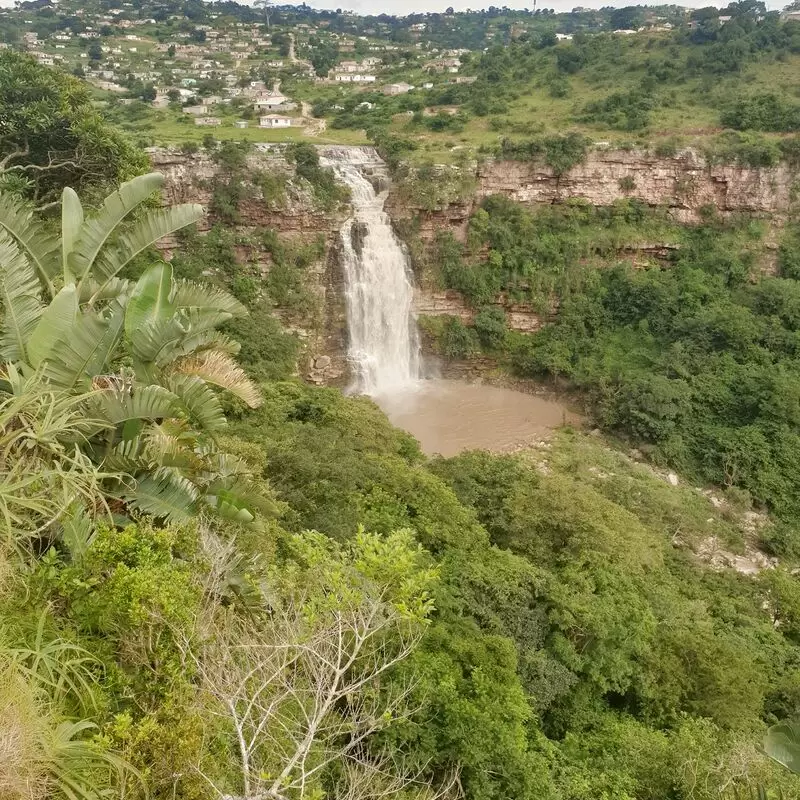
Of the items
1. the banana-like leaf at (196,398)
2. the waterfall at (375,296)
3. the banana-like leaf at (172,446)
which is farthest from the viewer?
the waterfall at (375,296)

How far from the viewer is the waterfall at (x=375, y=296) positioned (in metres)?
23.1

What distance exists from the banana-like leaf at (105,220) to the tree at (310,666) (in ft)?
8.30

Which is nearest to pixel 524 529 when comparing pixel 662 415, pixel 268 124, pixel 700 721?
pixel 700 721

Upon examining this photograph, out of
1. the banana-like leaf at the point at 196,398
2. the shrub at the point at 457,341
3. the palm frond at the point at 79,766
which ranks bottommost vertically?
the shrub at the point at 457,341

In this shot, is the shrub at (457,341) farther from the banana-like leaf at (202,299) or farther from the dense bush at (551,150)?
the banana-like leaf at (202,299)

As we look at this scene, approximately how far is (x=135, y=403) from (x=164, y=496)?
683 millimetres

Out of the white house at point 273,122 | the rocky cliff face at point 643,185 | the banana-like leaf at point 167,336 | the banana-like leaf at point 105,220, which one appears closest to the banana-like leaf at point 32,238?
the banana-like leaf at point 105,220

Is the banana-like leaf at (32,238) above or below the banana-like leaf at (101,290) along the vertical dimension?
above

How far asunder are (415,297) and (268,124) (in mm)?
13878

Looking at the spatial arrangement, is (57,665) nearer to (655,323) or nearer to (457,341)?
(457,341)

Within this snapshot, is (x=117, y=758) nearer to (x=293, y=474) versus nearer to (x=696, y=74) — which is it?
(x=293, y=474)

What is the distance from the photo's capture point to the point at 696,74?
1227 inches

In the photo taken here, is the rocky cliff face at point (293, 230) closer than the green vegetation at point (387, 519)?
No

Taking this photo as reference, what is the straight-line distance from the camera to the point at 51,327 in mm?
4156
